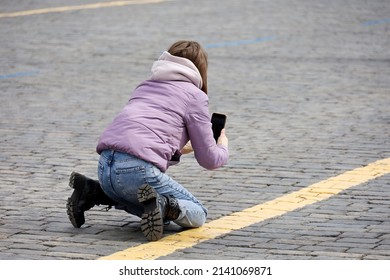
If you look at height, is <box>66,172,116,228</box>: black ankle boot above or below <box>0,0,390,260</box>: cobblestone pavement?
above

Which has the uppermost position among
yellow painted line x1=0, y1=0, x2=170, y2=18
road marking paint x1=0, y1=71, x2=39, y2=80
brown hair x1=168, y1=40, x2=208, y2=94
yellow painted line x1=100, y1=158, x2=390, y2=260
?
brown hair x1=168, y1=40, x2=208, y2=94

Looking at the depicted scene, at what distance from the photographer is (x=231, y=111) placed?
1163 cm

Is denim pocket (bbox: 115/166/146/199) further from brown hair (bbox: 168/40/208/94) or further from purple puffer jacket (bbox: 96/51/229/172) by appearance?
brown hair (bbox: 168/40/208/94)

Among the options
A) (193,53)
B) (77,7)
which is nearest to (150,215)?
(193,53)

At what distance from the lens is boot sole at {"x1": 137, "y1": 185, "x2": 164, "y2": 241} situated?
674 centimetres

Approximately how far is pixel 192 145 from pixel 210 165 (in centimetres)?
17

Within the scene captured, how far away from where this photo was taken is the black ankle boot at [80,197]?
716 cm

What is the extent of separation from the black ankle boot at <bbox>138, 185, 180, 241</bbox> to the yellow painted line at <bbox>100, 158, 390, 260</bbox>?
0.08 metres

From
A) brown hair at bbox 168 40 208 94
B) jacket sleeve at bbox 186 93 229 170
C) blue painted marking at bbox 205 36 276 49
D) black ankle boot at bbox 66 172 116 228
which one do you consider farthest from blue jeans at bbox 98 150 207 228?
blue painted marking at bbox 205 36 276 49

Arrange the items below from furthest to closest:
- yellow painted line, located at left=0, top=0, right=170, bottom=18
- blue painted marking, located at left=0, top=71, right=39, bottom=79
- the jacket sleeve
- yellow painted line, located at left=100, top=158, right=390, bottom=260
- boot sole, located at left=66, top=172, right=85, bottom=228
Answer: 1. yellow painted line, located at left=0, top=0, right=170, bottom=18
2. blue painted marking, located at left=0, top=71, right=39, bottom=79
3. boot sole, located at left=66, top=172, right=85, bottom=228
4. the jacket sleeve
5. yellow painted line, located at left=100, top=158, right=390, bottom=260

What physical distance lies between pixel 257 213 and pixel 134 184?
108cm

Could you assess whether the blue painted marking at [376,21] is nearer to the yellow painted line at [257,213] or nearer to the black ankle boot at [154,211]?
the yellow painted line at [257,213]
